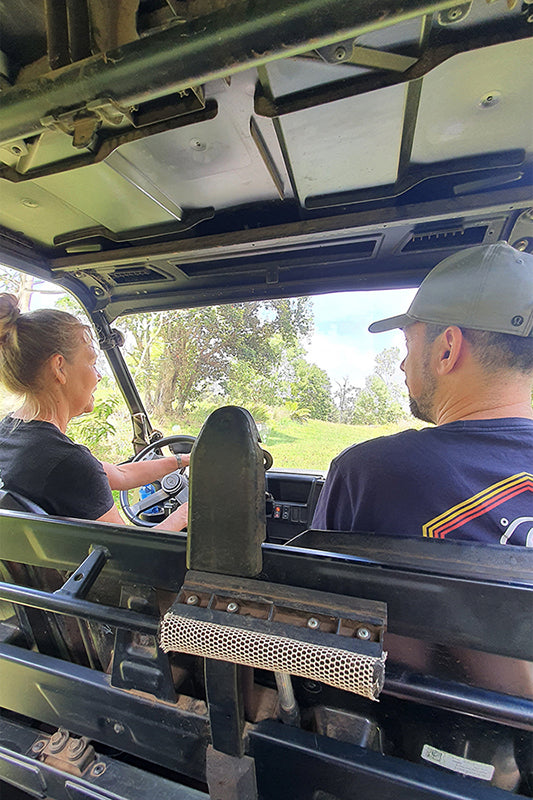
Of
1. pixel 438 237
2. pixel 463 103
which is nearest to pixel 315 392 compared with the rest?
pixel 438 237

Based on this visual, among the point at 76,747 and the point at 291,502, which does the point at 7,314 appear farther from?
the point at 291,502

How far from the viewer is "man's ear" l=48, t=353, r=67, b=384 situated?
174 cm

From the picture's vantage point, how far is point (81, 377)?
1.87m

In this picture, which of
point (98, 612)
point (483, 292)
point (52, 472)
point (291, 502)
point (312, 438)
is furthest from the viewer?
point (312, 438)

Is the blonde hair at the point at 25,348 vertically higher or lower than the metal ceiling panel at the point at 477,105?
lower

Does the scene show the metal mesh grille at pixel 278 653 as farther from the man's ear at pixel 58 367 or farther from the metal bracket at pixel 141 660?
the man's ear at pixel 58 367

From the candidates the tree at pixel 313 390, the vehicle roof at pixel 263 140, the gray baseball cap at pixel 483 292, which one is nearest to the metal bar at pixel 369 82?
the vehicle roof at pixel 263 140

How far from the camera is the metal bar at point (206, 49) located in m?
0.61

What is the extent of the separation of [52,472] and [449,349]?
5.14 feet

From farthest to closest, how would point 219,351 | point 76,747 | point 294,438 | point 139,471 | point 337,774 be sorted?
1. point 219,351
2. point 294,438
3. point 139,471
4. point 76,747
5. point 337,774

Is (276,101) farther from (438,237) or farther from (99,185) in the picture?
(438,237)

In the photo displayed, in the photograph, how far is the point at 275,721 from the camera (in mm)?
849

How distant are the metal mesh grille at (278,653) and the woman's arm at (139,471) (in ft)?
5.98

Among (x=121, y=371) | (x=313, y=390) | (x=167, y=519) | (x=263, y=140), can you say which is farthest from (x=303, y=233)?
(x=313, y=390)
